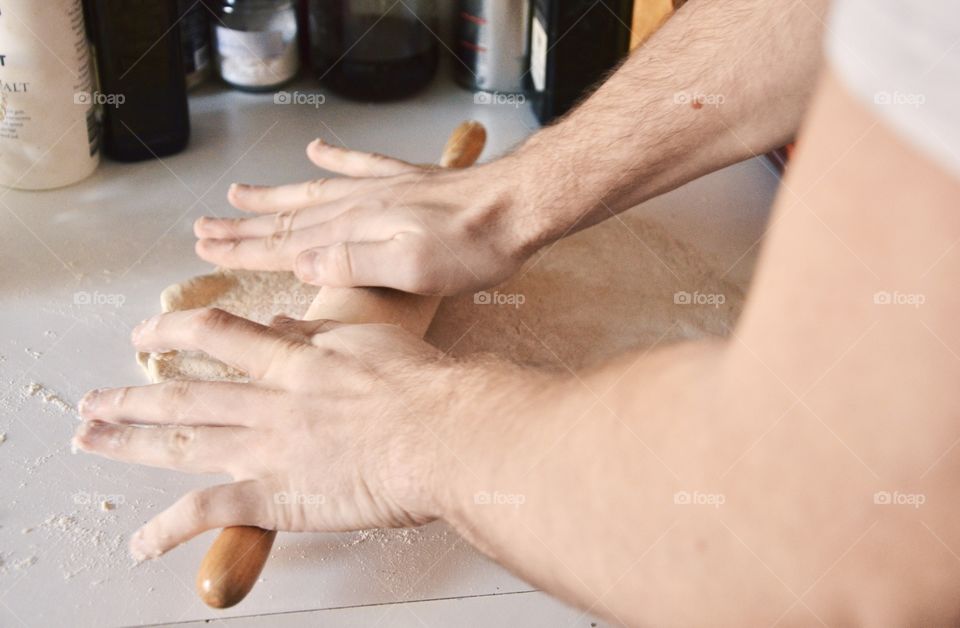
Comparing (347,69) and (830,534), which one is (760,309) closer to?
(830,534)

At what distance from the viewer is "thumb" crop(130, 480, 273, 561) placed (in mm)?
737

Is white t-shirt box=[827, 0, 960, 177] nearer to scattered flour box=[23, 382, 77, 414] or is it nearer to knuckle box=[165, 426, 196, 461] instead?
knuckle box=[165, 426, 196, 461]

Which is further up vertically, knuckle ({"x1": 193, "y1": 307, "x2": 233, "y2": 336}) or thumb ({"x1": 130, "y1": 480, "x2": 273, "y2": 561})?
knuckle ({"x1": 193, "y1": 307, "x2": 233, "y2": 336})

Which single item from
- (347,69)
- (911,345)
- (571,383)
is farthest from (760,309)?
(347,69)

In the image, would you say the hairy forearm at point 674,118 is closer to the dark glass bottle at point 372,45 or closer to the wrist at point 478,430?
the wrist at point 478,430

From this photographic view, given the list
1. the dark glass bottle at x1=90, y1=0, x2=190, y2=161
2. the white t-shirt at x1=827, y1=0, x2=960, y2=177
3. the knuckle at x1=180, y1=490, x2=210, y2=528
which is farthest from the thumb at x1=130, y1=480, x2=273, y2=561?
the dark glass bottle at x1=90, y1=0, x2=190, y2=161

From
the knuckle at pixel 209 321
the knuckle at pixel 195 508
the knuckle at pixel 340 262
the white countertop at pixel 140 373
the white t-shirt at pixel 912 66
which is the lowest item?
the white countertop at pixel 140 373

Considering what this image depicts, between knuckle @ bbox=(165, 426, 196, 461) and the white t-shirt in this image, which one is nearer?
the white t-shirt

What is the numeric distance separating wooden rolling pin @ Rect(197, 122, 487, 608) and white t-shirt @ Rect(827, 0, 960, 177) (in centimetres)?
51

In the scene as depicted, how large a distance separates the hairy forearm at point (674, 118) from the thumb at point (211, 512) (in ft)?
1.24

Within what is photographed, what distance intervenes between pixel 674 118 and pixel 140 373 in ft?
1.83

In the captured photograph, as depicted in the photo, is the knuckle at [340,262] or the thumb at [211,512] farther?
the knuckle at [340,262]

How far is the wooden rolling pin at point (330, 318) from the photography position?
0.70 m

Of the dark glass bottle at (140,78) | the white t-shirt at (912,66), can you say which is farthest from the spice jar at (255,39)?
the white t-shirt at (912,66)
